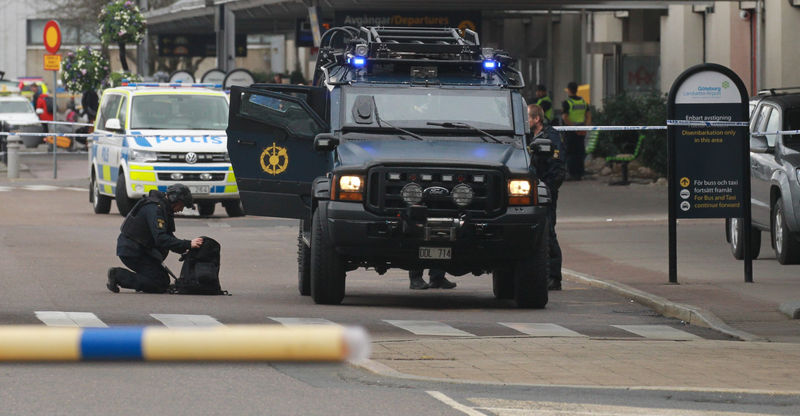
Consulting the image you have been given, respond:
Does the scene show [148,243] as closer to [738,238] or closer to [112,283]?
[112,283]

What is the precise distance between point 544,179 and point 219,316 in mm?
3780

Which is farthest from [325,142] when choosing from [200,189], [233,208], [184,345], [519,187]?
[233,208]

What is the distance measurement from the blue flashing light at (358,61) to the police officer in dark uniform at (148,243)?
1844mm

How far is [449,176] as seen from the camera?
13055mm

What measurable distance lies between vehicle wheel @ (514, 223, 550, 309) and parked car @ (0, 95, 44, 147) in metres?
35.9

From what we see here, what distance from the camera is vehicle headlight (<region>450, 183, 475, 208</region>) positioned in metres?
13.0

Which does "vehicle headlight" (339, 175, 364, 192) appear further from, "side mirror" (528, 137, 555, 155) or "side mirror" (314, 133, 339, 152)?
"side mirror" (528, 137, 555, 155)

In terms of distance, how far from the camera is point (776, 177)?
17141mm

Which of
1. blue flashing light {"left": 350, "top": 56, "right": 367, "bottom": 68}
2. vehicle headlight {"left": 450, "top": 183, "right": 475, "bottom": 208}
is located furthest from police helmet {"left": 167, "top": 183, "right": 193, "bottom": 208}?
vehicle headlight {"left": 450, "top": 183, "right": 475, "bottom": 208}

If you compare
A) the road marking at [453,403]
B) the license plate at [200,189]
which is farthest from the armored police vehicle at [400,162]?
the license plate at [200,189]

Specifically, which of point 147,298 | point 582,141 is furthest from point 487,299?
point 582,141

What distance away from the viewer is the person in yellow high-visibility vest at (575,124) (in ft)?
104

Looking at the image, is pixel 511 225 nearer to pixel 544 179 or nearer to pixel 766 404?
pixel 544 179

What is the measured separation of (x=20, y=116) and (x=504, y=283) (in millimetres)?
40185
